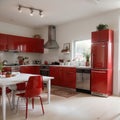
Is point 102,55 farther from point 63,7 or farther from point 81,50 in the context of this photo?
point 63,7

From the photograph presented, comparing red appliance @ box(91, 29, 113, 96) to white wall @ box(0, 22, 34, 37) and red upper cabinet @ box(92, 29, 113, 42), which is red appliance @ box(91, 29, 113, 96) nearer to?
red upper cabinet @ box(92, 29, 113, 42)

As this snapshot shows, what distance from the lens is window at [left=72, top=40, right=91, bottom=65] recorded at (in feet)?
19.1

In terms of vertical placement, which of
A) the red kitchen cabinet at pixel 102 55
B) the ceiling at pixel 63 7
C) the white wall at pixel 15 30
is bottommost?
the red kitchen cabinet at pixel 102 55

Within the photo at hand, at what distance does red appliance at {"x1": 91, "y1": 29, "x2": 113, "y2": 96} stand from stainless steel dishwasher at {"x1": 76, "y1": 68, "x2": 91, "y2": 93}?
20 centimetres

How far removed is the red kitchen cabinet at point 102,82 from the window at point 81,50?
1114 millimetres

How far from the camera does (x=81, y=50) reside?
6086 mm

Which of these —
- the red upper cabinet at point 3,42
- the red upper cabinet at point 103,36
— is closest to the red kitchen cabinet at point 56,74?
the red upper cabinet at point 103,36

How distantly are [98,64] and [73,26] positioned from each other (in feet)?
7.24

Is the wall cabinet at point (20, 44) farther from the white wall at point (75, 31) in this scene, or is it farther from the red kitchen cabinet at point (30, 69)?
the red kitchen cabinet at point (30, 69)

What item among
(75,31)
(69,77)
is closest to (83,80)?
(69,77)

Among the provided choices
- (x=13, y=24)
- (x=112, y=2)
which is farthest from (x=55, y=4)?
(x=13, y=24)

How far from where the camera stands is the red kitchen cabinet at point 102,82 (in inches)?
178

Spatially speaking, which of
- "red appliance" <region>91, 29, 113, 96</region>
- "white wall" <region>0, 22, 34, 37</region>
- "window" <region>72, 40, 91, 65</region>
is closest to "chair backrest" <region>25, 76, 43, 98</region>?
"red appliance" <region>91, 29, 113, 96</region>

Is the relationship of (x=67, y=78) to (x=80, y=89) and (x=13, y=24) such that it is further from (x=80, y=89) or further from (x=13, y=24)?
(x=13, y=24)
